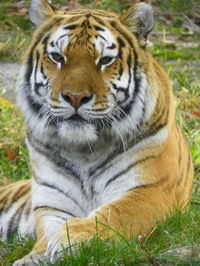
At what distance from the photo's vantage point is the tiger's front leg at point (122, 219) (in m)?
3.50

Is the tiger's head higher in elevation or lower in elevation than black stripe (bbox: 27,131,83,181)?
higher

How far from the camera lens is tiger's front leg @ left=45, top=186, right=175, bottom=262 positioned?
11.5 ft

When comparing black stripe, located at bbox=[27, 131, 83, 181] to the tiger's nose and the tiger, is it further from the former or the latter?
the tiger's nose

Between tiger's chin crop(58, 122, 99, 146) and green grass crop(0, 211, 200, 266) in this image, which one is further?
tiger's chin crop(58, 122, 99, 146)

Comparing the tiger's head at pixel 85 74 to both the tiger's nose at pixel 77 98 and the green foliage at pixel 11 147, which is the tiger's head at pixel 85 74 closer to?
the tiger's nose at pixel 77 98

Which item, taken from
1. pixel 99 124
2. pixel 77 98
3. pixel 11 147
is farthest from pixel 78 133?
pixel 11 147

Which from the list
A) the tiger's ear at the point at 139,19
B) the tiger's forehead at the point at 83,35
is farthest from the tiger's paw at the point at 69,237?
the tiger's ear at the point at 139,19

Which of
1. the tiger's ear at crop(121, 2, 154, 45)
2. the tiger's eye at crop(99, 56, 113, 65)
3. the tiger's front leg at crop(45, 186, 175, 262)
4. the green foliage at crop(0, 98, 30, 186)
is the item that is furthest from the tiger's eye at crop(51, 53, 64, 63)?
the green foliage at crop(0, 98, 30, 186)

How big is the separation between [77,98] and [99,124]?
28 centimetres

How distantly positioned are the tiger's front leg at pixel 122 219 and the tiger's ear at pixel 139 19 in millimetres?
836

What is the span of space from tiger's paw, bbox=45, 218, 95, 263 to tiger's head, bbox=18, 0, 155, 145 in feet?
1.74

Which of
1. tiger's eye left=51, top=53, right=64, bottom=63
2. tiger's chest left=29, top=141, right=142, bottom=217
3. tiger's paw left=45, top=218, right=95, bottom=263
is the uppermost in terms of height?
tiger's eye left=51, top=53, right=64, bottom=63

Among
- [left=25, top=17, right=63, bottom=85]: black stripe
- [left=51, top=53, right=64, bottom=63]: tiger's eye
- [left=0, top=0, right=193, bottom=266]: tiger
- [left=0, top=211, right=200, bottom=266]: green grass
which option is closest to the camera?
[left=0, top=211, right=200, bottom=266]: green grass

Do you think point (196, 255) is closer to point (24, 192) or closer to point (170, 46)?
point (24, 192)
